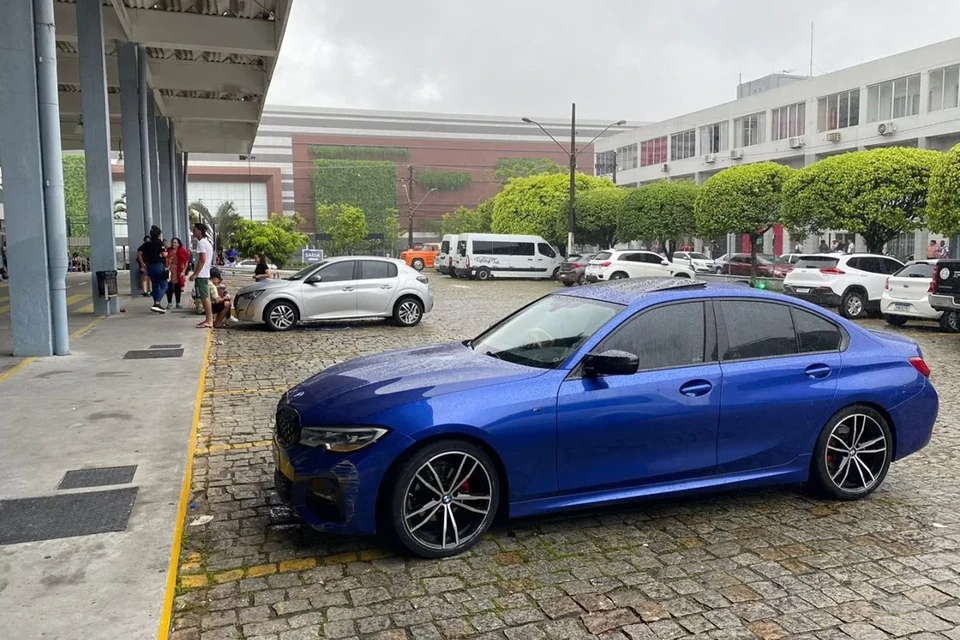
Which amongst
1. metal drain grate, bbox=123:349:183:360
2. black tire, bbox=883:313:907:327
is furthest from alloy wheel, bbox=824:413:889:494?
black tire, bbox=883:313:907:327

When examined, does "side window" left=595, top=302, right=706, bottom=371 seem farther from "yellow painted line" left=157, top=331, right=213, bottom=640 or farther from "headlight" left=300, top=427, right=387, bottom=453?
"yellow painted line" left=157, top=331, right=213, bottom=640

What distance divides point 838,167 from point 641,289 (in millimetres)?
23054

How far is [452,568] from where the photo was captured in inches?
168

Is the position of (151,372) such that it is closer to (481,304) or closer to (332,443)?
(332,443)

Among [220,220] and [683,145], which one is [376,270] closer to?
[683,145]

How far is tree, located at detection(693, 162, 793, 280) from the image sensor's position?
104 ft

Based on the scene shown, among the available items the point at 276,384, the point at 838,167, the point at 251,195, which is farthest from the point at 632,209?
the point at 251,195

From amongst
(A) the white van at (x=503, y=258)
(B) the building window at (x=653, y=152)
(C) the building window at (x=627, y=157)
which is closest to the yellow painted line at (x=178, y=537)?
(A) the white van at (x=503, y=258)

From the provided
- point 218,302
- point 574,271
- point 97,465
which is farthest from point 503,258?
point 97,465

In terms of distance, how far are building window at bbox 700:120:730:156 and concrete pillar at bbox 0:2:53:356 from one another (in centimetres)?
4950

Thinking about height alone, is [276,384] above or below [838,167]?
below

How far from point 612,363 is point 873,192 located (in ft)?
75.1

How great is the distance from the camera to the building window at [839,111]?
139ft

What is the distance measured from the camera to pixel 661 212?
3734 centimetres
